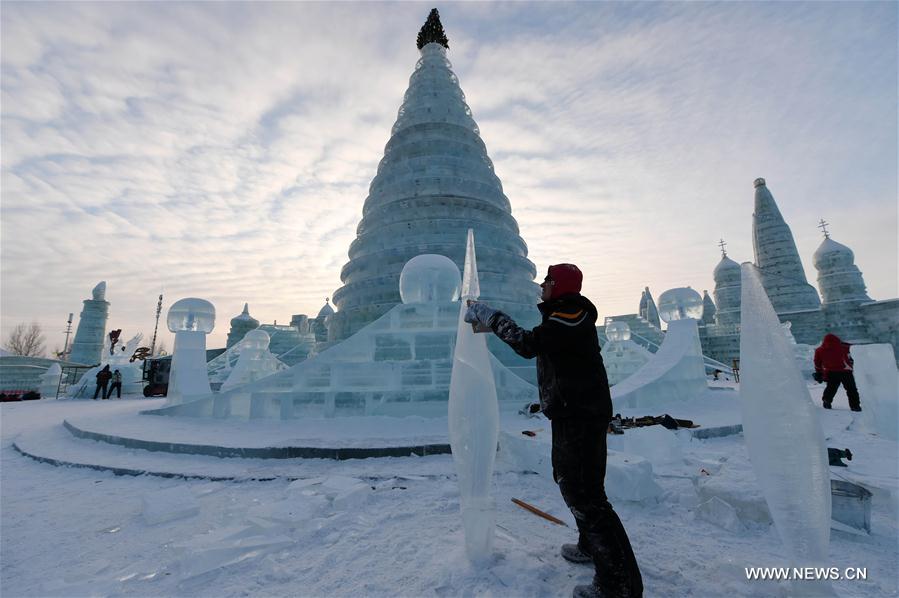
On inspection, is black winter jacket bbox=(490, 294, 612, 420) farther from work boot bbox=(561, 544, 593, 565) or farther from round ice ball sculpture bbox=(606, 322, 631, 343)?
round ice ball sculpture bbox=(606, 322, 631, 343)

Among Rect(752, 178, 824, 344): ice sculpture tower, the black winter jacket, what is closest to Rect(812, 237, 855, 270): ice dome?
Rect(752, 178, 824, 344): ice sculpture tower

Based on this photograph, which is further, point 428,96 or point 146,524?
point 428,96

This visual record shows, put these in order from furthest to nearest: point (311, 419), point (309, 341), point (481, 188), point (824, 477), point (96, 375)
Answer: point (309, 341), point (96, 375), point (481, 188), point (311, 419), point (824, 477)

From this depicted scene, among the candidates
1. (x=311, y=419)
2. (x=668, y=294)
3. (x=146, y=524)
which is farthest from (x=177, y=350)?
(x=668, y=294)

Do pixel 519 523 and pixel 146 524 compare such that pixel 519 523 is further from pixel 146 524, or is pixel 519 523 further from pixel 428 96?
pixel 428 96

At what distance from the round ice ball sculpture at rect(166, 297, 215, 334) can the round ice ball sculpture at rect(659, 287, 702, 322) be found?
1078cm

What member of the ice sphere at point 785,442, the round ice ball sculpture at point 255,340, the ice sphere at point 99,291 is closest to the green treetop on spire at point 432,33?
the round ice ball sculpture at point 255,340

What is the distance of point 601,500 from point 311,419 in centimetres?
584

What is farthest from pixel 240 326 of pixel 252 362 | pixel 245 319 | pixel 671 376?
pixel 671 376

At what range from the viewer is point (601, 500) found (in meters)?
2.00

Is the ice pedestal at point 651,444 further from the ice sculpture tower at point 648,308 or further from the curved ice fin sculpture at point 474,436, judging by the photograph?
the ice sculpture tower at point 648,308

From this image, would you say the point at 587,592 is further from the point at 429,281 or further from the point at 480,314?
the point at 429,281

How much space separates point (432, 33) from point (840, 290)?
103ft

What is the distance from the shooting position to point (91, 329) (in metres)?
32.3
